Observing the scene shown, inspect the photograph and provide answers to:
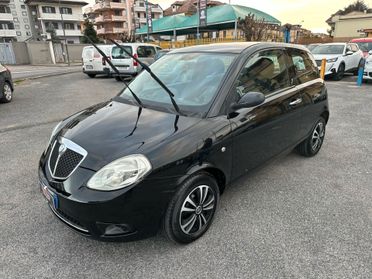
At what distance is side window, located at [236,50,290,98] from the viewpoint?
2914mm

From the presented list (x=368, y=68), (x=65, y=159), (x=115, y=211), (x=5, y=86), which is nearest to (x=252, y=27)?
(x=368, y=68)

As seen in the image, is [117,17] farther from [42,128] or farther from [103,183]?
[103,183]

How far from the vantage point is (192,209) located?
248 centimetres

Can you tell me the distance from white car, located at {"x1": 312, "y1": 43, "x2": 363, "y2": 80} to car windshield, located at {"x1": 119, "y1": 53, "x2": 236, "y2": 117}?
11378 millimetres

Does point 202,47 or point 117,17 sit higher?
point 117,17

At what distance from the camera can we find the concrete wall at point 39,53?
104 feet

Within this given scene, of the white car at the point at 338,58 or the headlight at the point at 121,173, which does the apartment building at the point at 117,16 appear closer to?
the white car at the point at 338,58

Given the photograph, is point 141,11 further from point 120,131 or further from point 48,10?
point 120,131

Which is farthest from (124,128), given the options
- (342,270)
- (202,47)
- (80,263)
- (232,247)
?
(342,270)

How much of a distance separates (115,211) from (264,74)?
2213 millimetres

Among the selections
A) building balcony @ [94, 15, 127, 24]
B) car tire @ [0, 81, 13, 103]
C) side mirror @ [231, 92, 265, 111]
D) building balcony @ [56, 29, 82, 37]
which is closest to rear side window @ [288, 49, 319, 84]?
side mirror @ [231, 92, 265, 111]

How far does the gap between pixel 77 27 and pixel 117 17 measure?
1032cm

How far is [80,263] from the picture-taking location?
2312mm

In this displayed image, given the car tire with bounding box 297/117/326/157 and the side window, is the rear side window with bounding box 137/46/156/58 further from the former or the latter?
the side window
